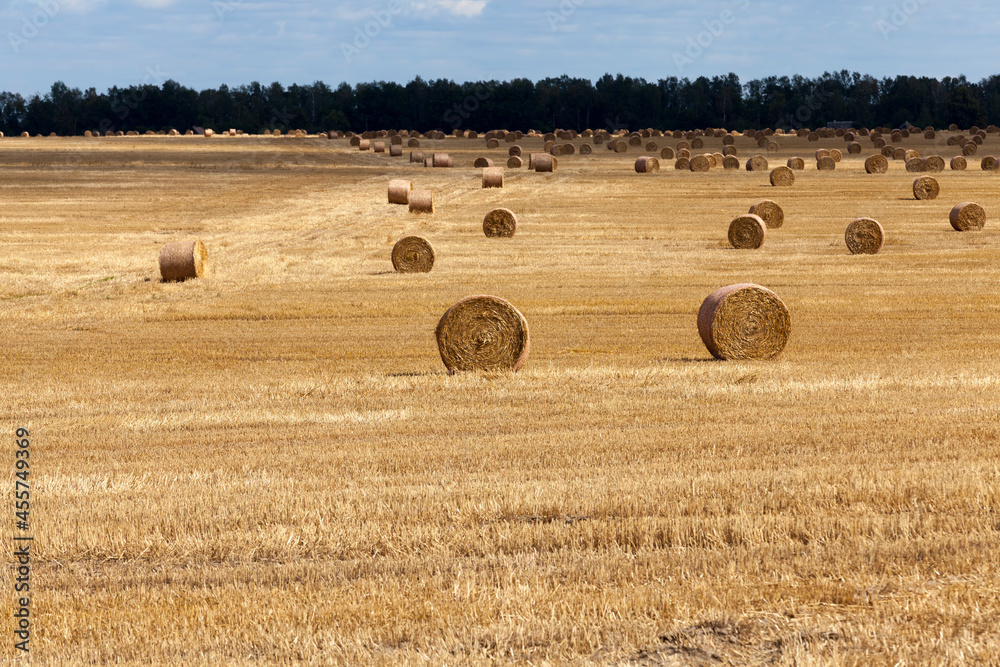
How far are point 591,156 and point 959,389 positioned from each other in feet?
201

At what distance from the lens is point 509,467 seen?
9.32 meters

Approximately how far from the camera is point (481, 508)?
7.80 meters

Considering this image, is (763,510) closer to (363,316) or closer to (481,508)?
(481,508)

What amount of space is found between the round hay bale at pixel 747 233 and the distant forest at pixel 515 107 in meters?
98.9

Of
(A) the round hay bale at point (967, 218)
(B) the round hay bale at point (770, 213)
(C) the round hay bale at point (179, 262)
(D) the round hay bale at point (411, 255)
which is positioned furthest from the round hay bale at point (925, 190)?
(C) the round hay bale at point (179, 262)

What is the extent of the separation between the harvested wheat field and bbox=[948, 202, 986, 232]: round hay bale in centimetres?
628

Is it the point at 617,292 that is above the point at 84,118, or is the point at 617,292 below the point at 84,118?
below

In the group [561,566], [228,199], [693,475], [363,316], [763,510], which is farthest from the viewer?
[228,199]

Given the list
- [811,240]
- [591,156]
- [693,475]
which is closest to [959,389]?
[693,475]

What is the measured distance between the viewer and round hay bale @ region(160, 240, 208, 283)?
2386cm

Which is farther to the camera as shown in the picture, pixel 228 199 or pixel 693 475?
pixel 228 199

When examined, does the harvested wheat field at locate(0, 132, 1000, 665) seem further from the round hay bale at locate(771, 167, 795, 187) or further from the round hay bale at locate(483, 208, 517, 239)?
the round hay bale at locate(771, 167, 795, 187)

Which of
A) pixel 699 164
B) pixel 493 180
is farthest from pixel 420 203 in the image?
pixel 699 164

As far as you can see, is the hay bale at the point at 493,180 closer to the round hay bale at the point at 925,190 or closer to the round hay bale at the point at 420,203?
the round hay bale at the point at 420,203
